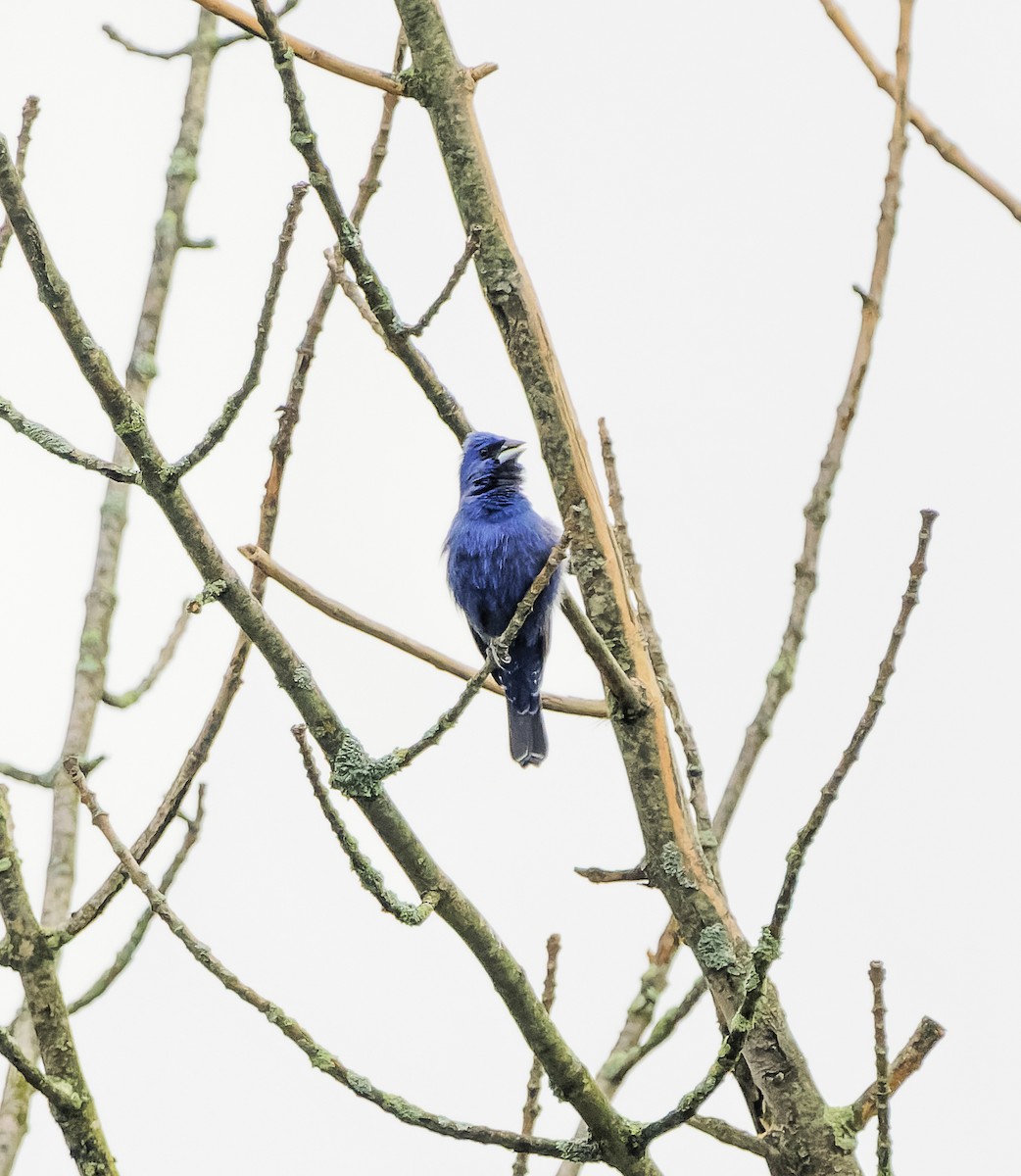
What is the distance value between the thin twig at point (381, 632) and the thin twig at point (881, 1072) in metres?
1.11

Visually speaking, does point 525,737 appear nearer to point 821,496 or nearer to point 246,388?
point 821,496

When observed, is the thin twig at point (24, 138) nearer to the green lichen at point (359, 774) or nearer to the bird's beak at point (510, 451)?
the green lichen at point (359, 774)

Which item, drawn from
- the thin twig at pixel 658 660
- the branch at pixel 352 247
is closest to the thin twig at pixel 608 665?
the thin twig at pixel 658 660

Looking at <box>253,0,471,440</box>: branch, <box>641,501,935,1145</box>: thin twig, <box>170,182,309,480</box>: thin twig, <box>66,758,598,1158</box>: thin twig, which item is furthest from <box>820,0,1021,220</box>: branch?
<box>66,758,598,1158</box>: thin twig

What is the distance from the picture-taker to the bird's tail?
181 inches

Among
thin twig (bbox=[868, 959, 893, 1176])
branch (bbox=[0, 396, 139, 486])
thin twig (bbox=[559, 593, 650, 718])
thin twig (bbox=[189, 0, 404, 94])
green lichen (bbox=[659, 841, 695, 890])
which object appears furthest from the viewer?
thin twig (bbox=[189, 0, 404, 94])

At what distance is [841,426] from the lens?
9.75 ft

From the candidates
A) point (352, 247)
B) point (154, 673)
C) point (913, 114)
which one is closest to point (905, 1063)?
point (352, 247)

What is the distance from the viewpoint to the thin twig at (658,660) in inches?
111

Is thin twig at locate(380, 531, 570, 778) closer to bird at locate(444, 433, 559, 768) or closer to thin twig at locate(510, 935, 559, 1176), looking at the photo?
thin twig at locate(510, 935, 559, 1176)

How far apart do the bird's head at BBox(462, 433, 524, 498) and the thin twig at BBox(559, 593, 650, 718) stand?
88.0 inches

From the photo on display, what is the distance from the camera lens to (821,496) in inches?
118

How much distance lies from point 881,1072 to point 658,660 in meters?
1.01

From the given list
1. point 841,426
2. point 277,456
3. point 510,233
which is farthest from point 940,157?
point 277,456
